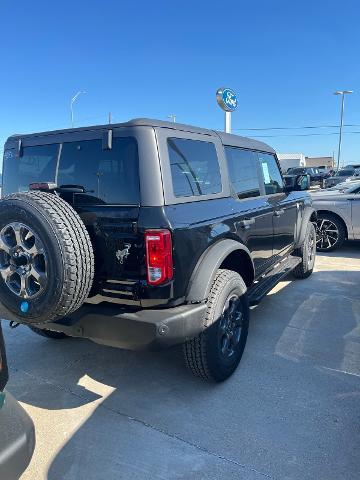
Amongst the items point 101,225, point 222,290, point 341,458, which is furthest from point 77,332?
point 341,458

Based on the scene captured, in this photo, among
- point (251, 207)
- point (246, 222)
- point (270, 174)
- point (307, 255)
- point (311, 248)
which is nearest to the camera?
point (246, 222)

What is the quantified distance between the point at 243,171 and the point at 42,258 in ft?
7.47

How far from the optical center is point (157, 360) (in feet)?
11.3

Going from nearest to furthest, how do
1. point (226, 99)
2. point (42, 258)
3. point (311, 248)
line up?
1. point (42, 258)
2. point (311, 248)
3. point (226, 99)

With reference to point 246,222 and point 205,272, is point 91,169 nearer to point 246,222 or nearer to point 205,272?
point 205,272

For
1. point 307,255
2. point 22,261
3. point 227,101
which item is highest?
point 227,101

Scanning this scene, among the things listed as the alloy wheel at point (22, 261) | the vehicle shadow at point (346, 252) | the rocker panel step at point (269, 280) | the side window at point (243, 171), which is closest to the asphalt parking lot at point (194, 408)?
the rocker panel step at point (269, 280)

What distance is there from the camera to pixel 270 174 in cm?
475

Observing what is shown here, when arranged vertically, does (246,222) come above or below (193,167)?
below

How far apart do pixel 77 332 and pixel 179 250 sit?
2.89 ft

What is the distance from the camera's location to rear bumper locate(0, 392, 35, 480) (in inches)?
57.2

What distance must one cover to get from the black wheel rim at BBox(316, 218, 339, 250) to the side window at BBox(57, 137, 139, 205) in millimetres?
5855

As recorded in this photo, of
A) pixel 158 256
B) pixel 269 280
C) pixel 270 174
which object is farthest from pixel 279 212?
pixel 158 256

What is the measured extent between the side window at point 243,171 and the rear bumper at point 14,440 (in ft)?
8.29
